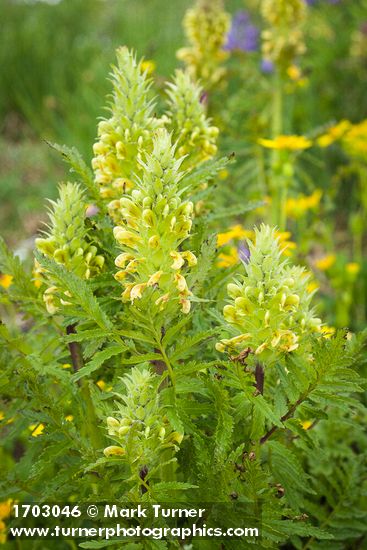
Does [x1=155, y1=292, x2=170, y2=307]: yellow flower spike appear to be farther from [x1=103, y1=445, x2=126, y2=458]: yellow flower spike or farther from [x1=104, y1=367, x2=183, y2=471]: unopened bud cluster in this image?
[x1=103, y1=445, x2=126, y2=458]: yellow flower spike

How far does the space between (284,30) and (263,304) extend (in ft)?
7.15

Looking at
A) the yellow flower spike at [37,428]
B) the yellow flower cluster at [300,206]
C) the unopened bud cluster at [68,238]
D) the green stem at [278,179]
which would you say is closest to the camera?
the unopened bud cluster at [68,238]

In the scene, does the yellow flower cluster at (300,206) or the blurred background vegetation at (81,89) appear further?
the blurred background vegetation at (81,89)

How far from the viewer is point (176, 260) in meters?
0.95

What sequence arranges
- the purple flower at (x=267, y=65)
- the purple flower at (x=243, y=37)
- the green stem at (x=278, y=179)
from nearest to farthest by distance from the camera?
the green stem at (x=278, y=179) < the purple flower at (x=267, y=65) < the purple flower at (x=243, y=37)

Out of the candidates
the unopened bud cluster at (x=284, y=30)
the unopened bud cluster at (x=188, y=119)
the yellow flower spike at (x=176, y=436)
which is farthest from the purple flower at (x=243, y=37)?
the yellow flower spike at (x=176, y=436)

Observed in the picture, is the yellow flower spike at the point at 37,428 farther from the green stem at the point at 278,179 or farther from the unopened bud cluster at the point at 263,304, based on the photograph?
the green stem at the point at 278,179

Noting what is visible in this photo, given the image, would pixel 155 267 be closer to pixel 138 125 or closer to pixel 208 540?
pixel 138 125

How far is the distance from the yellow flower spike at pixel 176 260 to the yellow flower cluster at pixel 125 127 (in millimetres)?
241

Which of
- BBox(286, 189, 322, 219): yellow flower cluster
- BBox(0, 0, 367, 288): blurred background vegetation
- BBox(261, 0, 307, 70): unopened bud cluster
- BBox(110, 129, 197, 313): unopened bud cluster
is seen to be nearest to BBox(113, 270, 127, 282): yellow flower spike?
BBox(110, 129, 197, 313): unopened bud cluster

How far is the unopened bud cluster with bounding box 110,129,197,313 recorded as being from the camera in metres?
0.94

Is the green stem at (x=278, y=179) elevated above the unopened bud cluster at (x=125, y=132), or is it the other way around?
the green stem at (x=278, y=179)

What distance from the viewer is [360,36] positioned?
3.73m

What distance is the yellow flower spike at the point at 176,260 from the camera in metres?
0.94
